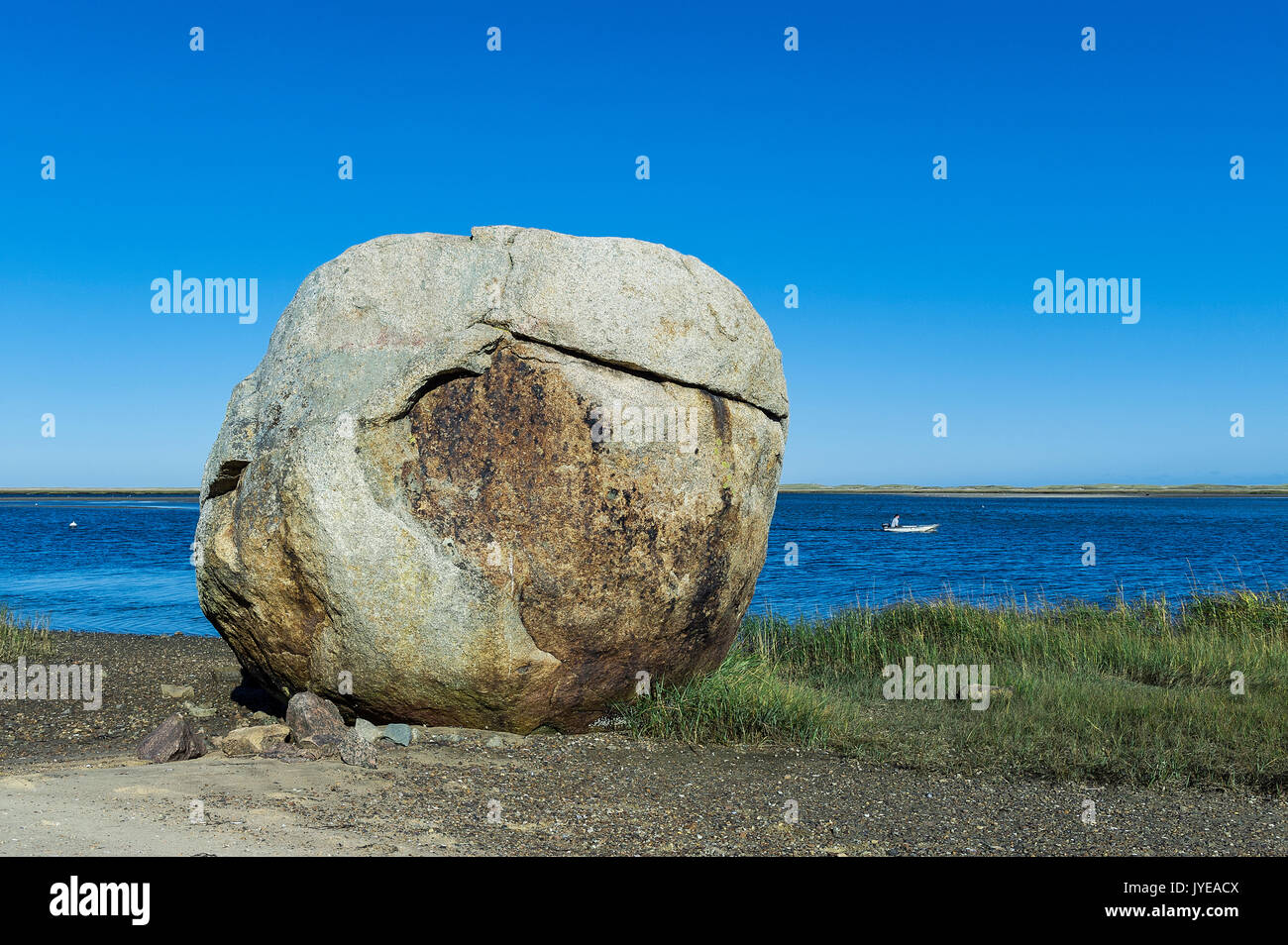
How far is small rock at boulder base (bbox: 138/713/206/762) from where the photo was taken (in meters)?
6.72

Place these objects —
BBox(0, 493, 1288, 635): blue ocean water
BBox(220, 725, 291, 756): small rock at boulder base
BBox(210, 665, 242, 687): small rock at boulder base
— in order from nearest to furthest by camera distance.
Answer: BBox(220, 725, 291, 756): small rock at boulder base
BBox(210, 665, 242, 687): small rock at boulder base
BBox(0, 493, 1288, 635): blue ocean water

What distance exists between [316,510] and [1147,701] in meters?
7.64

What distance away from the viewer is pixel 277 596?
7.38m

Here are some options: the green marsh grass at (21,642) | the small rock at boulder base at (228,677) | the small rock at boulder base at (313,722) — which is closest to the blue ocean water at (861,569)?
the green marsh grass at (21,642)

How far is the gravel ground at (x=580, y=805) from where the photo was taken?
5.01m

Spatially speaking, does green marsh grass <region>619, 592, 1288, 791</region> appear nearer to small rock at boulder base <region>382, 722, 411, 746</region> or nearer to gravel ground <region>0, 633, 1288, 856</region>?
gravel ground <region>0, 633, 1288, 856</region>

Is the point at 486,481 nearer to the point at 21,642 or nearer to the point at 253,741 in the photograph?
the point at 253,741

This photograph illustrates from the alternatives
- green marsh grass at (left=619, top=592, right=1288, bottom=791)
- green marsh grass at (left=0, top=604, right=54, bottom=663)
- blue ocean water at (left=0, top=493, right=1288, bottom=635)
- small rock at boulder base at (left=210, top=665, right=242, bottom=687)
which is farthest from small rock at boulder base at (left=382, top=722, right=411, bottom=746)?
blue ocean water at (left=0, top=493, right=1288, bottom=635)

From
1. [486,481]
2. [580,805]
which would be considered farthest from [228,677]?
[580,805]

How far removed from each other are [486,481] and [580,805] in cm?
241

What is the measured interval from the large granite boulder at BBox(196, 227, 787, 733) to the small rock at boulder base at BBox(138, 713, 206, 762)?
0.92 metres

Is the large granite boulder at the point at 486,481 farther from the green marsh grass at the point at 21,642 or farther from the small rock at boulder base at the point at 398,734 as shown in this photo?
the green marsh grass at the point at 21,642

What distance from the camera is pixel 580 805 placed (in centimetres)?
593

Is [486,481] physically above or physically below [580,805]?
above
